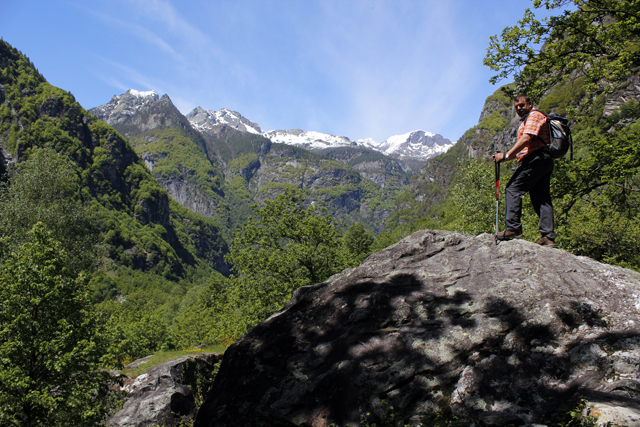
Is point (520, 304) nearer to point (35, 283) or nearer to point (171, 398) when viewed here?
point (171, 398)

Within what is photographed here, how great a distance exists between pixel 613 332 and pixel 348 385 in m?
3.70

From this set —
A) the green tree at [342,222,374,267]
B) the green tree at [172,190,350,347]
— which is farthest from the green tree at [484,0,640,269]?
the green tree at [342,222,374,267]

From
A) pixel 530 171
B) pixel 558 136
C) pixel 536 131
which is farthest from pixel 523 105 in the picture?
pixel 530 171

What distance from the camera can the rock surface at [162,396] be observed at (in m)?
14.0

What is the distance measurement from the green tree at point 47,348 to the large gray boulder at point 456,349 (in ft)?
37.1

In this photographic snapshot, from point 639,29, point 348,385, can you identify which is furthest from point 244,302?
point 639,29

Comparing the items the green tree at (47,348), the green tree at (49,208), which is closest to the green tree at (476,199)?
the green tree at (47,348)

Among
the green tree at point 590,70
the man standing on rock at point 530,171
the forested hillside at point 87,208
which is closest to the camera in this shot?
the man standing on rock at point 530,171

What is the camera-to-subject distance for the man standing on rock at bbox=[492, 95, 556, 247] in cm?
656

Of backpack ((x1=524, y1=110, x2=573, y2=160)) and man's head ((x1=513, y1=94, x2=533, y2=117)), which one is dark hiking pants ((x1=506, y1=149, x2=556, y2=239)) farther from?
man's head ((x1=513, y1=94, x2=533, y2=117))

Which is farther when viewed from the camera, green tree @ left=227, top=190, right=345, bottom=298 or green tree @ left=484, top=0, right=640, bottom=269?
green tree @ left=227, top=190, right=345, bottom=298

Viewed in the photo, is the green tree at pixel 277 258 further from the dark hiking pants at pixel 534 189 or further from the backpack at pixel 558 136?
the backpack at pixel 558 136

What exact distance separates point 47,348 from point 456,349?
15938mm

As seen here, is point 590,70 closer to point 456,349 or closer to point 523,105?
point 523,105
